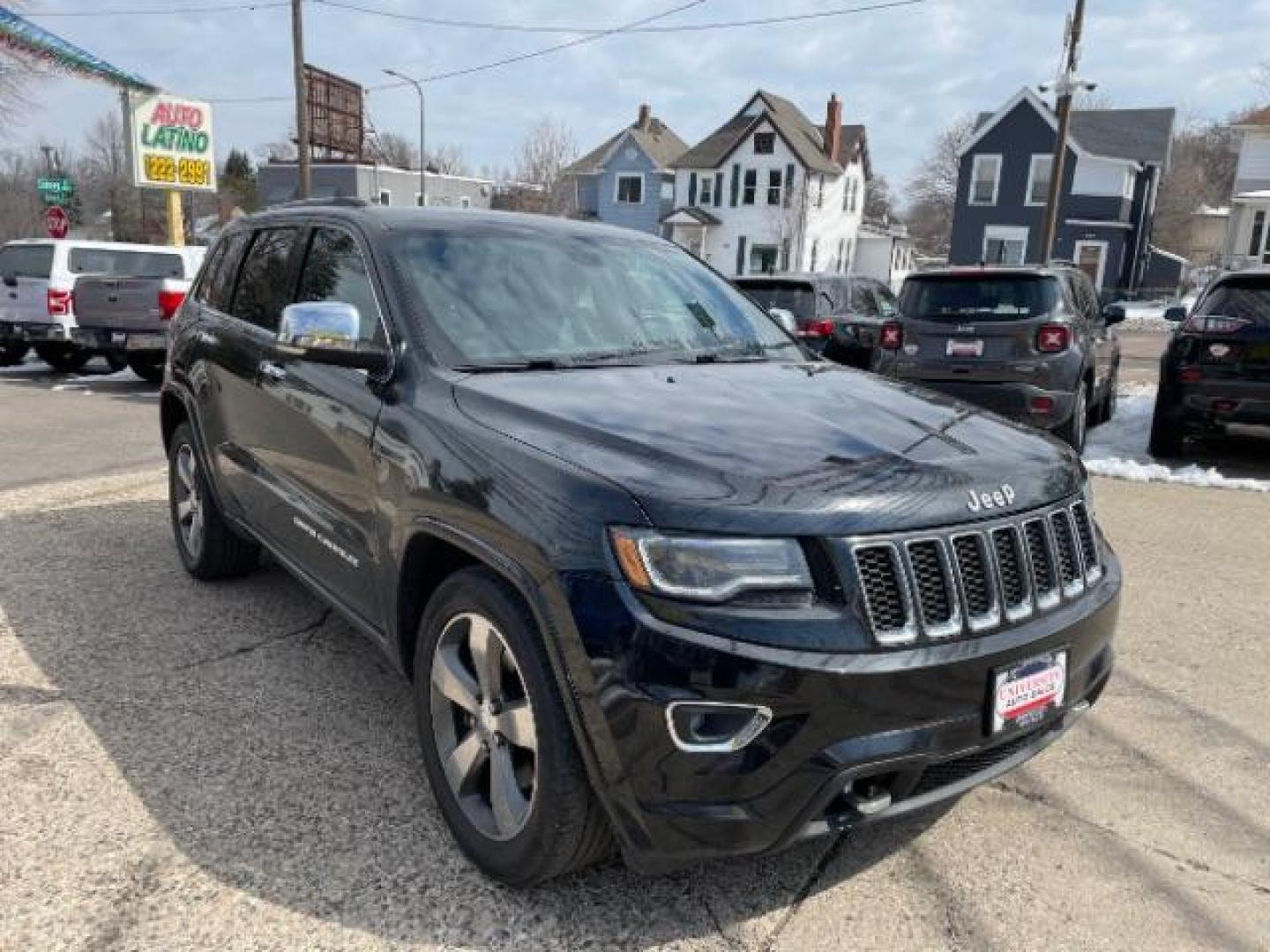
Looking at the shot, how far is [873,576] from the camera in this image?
7.13 feet

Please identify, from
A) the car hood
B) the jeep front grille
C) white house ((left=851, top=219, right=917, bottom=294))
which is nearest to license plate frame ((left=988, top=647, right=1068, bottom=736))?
the jeep front grille

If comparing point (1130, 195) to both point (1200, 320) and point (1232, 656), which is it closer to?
point (1200, 320)

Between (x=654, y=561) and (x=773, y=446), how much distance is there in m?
0.50

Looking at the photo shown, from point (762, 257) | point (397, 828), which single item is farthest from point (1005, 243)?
point (397, 828)

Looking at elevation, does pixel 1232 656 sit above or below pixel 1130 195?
below

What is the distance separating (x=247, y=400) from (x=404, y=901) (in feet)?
7.61

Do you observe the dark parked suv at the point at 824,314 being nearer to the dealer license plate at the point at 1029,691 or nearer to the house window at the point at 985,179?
the dealer license plate at the point at 1029,691

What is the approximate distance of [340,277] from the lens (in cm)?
362

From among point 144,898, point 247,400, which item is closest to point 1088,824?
point 144,898

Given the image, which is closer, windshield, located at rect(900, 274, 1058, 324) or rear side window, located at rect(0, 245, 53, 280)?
windshield, located at rect(900, 274, 1058, 324)

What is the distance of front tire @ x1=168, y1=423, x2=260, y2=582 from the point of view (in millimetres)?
4707

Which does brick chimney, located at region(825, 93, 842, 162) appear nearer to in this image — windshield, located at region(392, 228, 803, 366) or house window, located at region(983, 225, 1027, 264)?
house window, located at region(983, 225, 1027, 264)

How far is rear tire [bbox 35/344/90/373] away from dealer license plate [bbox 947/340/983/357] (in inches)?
475

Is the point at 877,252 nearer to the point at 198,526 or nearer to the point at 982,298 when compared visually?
the point at 982,298
